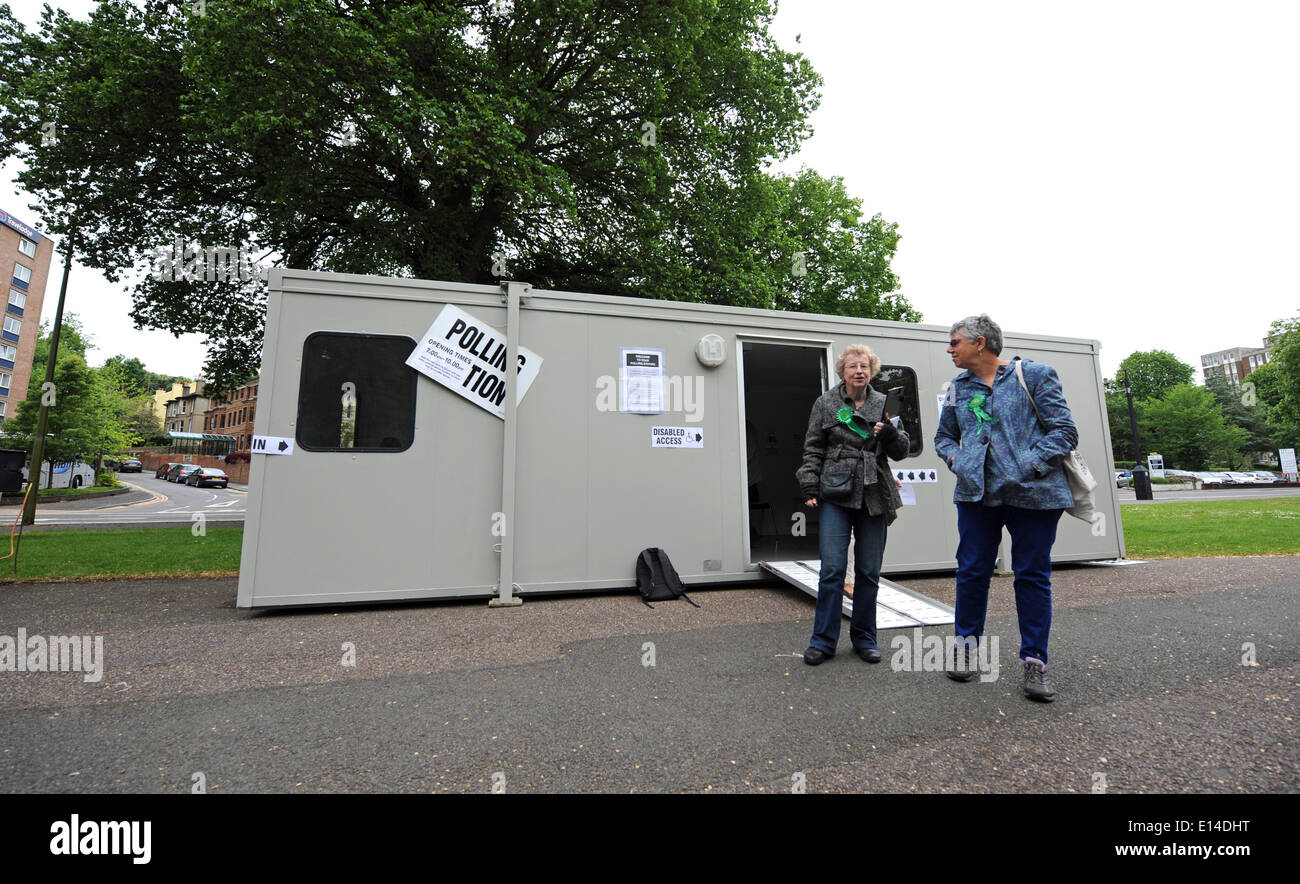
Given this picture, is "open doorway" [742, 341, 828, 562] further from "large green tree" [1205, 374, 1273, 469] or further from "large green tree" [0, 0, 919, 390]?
"large green tree" [1205, 374, 1273, 469]

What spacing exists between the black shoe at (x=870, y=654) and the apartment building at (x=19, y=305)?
214 feet

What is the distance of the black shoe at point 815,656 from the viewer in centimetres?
340

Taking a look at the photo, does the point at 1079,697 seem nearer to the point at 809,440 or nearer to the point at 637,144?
the point at 809,440

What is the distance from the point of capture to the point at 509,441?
16.9 feet

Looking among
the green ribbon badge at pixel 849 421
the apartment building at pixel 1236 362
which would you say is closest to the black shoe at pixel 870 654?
the green ribbon badge at pixel 849 421

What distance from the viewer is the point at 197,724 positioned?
259cm

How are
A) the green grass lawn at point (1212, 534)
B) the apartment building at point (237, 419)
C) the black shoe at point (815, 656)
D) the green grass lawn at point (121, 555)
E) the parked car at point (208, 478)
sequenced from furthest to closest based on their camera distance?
the apartment building at point (237, 419)
the parked car at point (208, 478)
the green grass lawn at point (1212, 534)
the green grass lawn at point (121, 555)
the black shoe at point (815, 656)

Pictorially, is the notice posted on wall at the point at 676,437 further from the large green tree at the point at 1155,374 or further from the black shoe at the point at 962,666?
the large green tree at the point at 1155,374

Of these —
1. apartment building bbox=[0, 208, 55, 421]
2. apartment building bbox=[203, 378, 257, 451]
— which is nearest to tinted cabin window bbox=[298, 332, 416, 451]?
apartment building bbox=[203, 378, 257, 451]

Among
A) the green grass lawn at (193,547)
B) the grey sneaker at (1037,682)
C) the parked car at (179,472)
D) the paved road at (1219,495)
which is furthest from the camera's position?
the parked car at (179,472)

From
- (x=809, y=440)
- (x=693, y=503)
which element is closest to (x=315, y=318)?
(x=693, y=503)

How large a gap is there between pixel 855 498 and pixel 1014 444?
85 centimetres

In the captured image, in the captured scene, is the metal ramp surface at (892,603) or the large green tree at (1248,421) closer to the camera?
the metal ramp surface at (892,603)

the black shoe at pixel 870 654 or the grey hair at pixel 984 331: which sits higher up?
the grey hair at pixel 984 331
